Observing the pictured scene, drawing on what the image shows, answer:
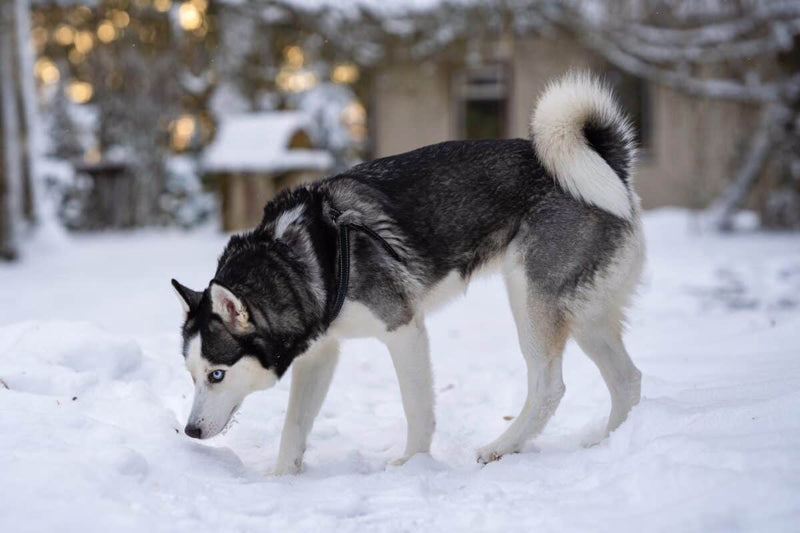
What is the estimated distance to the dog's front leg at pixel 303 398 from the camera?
3170 millimetres

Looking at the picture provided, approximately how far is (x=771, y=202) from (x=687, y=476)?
32.5 feet

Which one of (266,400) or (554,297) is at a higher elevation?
(554,297)

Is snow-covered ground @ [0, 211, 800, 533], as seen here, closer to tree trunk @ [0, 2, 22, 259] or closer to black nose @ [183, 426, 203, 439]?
black nose @ [183, 426, 203, 439]

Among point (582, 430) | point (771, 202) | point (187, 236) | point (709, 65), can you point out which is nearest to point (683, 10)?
point (709, 65)

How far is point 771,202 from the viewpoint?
1088 centimetres

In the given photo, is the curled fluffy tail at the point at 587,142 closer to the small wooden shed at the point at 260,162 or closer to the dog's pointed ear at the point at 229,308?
the dog's pointed ear at the point at 229,308

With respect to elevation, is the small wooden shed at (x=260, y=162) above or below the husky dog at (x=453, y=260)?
below

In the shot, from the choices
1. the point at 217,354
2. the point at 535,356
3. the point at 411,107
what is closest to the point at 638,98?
the point at 411,107

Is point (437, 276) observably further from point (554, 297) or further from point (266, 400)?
point (266, 400)

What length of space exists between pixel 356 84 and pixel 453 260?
13.1m

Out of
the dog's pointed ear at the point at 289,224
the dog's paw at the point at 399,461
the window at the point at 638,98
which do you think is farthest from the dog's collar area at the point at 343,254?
the window at the point at 638,98

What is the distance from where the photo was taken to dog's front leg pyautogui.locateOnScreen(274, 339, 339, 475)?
3.17 meters

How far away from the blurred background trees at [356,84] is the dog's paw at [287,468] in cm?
849

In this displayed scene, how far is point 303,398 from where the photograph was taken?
10.9 ft
